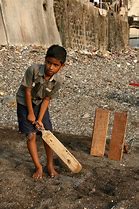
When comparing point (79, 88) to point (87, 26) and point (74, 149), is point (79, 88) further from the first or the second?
point (87, 26)

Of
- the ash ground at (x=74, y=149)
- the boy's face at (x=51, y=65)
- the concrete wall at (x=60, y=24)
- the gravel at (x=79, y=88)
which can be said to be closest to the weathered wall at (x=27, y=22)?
the concrete wall at (x=60, y=24)

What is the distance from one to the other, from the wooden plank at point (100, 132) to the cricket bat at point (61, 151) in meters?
0.86

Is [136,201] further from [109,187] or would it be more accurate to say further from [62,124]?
[62,124]

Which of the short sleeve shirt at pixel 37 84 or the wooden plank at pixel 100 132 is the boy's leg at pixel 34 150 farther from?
the wooden plank at pixel 100 132

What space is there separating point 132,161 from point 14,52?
813 centimetres

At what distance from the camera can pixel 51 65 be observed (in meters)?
4.65

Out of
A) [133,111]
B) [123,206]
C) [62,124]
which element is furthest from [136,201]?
[133,111]

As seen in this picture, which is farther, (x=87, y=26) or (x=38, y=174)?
(x=87, y=26)

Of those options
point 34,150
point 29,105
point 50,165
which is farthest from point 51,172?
point 29,105

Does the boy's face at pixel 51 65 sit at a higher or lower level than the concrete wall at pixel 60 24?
higher

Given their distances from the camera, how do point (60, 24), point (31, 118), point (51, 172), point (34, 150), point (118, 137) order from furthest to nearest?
point (60, 24) < point (118, 137) < point (51, 172) < point (34, 150) < point (31, 118)

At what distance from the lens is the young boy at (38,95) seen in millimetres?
4660

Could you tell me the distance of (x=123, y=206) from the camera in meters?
4.33

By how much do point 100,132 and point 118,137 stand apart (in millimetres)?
250
